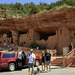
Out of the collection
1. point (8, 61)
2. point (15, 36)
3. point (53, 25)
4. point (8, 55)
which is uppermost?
point (53, 25)

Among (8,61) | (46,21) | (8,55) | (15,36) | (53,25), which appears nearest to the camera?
(8,61)

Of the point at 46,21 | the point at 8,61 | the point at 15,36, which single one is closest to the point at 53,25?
the point at 46,21

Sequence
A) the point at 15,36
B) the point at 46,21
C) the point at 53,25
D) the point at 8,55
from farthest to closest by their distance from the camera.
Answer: the point at 15,36
the point at 46,21
the point at 53,25
the point at 8,55

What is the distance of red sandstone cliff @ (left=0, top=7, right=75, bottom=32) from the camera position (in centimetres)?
2066

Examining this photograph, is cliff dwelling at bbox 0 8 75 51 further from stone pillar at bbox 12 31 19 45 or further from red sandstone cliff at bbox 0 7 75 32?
stone pillar at bbox 12 31 19 45

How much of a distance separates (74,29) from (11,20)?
15.9 metres

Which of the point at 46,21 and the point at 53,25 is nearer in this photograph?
the point at 53,25

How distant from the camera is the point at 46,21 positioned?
2367 centimetres

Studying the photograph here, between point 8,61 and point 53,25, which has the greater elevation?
point 53,25

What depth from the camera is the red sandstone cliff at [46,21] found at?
813 inches

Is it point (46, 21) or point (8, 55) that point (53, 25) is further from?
point (8, 55)

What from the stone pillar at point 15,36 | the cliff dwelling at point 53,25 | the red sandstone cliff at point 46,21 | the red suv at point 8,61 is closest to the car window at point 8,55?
the red suv at point 8,61

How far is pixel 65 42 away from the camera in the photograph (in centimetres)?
2155

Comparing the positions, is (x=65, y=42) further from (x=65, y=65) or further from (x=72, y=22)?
(x=65, y=65)
